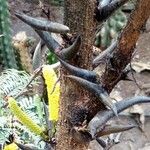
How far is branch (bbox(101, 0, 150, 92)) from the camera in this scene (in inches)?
13.7

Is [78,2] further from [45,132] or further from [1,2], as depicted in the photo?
[1,2]

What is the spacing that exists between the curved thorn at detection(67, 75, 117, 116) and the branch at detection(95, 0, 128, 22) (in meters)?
0.07

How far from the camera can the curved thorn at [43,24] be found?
14.0 inches

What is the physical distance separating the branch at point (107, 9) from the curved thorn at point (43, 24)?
0.18 ft

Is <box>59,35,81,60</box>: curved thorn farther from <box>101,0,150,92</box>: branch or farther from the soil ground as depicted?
the soil ground

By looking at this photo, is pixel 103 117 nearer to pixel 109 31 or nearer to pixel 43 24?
pixel 43 24

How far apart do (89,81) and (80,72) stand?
0.04 feet

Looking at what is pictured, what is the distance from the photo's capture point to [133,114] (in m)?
2.91

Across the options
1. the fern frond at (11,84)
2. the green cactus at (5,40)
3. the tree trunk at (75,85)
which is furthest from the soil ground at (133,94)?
the tree trunk at (75,85)

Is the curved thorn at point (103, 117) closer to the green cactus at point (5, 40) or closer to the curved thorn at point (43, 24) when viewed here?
the curved thorn at point (43, 24)

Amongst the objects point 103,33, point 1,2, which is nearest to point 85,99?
point 1,2

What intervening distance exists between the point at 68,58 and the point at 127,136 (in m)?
2.47

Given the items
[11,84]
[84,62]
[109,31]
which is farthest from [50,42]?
[109,31]

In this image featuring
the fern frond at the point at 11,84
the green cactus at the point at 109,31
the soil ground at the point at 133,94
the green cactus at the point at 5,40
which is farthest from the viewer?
the green cactus at the point at 109,31
